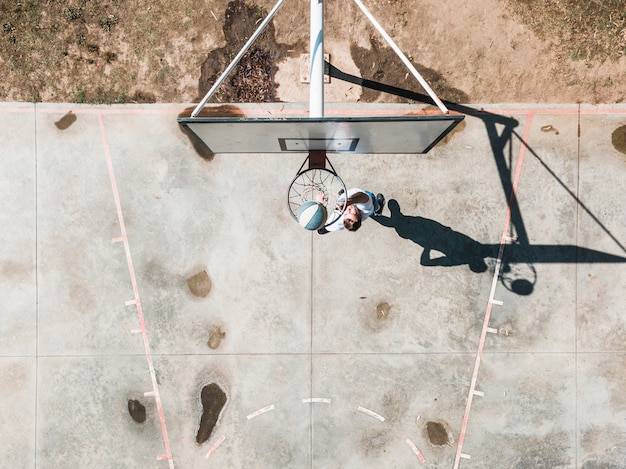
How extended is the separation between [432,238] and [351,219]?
225 centimetres

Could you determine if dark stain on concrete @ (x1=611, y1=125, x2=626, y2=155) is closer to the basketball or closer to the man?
the man

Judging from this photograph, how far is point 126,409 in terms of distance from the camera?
327 inches

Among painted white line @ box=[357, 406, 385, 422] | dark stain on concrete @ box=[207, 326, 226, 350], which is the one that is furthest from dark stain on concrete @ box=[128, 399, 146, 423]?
painted white line @ box=[357, 406, 385, 422]

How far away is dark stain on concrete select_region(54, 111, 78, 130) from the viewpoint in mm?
8289

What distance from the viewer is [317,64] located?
19.9ft

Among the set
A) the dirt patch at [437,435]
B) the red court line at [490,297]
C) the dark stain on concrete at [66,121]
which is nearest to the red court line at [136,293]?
the dark stain on concrete at [66,121]

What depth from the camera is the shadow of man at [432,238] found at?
831 cm

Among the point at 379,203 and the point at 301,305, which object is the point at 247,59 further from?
the point at 301,305

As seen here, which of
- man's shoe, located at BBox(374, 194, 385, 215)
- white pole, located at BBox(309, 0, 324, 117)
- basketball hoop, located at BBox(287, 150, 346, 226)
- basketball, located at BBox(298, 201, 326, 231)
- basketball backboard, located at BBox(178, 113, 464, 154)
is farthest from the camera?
basketball hoop, located at BBox(287, 150, 346, 226)

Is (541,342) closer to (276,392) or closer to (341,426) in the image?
(341,426)

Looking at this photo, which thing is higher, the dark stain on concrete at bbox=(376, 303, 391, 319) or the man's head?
the man's head

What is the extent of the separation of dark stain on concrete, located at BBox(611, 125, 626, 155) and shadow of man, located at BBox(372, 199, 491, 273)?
9.80 feet

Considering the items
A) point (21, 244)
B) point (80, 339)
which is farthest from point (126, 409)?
point (21, 244)

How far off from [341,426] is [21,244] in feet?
22.1
